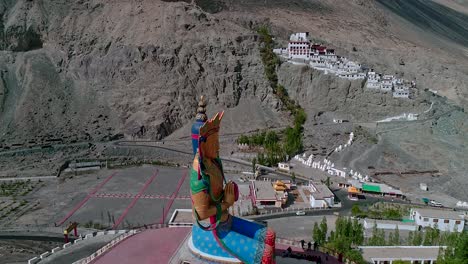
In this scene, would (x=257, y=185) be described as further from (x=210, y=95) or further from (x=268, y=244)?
(x=210, y=95)

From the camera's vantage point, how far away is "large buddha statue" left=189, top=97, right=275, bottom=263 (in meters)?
21.9

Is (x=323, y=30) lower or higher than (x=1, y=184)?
higher

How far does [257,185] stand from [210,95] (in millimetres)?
28335

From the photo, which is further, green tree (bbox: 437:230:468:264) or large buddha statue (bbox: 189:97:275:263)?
green tree (bbox: 437:230:468:264)

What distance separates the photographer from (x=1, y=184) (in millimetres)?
52125

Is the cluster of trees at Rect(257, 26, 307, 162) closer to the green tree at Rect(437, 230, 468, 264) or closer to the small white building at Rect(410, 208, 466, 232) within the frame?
the small white building at Rect(410, 208, 466, 232)

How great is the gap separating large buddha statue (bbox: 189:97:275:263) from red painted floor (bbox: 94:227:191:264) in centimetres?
391

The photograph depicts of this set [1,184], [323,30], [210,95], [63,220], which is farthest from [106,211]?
[323,30]

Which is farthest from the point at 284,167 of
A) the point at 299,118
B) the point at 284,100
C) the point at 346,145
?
the point at 284,100

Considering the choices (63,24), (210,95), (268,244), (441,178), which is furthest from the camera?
(63,24)

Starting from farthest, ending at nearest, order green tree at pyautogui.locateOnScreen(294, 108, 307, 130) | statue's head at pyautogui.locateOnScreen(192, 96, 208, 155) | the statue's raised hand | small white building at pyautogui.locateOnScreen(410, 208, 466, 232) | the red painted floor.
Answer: green tree at pyautogui.locateOnScreen(294, 108, 307, 130)
small white building at pyautogui.locateOnScreen(410, 208, 466, 232)
the red painted floor
the statue's raised hand
statue's head at pyautogui.locateOnScreen(192, 96, 208, 155)

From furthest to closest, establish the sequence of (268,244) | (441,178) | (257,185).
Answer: (441,178) → (257,185) → (268,244)

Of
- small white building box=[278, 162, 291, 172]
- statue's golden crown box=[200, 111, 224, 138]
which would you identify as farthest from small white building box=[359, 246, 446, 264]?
small white building box=[278, 162, 291, 172]

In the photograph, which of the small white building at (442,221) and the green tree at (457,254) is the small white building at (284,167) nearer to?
the small white building at (442,221)
